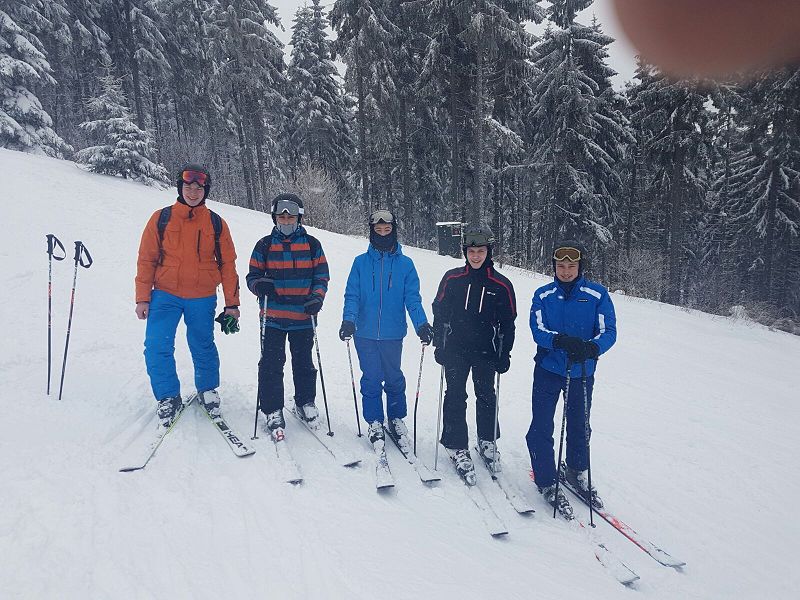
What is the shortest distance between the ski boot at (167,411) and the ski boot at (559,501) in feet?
11.2

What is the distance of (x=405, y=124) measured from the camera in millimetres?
23828

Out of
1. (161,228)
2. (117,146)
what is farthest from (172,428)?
(117,146)

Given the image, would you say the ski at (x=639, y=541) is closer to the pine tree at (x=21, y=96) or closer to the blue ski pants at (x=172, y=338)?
the blue ski pants at (x=172, y=338)

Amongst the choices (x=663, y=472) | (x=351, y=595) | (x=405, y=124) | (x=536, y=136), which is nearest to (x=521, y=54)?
(x=536, y=136)

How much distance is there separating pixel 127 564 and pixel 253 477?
1072mm

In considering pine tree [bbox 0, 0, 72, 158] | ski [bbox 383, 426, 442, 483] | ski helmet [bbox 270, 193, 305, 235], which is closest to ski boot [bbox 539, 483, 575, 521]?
ski [bbox 383, 426, 442, 483]

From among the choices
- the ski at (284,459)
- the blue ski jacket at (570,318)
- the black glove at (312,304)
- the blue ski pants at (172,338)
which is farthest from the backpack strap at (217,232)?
the blue ski jacket at (570,318)

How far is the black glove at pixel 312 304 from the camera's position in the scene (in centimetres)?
426

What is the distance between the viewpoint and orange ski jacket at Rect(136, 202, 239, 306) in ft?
13.3

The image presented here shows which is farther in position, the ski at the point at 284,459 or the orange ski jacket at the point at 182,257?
the orange ski jacket at the point at 182,257

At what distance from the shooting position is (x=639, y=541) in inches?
141

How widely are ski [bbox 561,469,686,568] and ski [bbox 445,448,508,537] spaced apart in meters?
0.97

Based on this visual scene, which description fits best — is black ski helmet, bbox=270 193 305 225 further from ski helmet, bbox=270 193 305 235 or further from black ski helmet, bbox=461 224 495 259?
black ski helmet, bbox=461 224 495 259

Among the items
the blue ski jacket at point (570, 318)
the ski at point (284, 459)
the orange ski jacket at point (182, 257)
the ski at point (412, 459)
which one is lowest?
the ski at point (412, 459)
